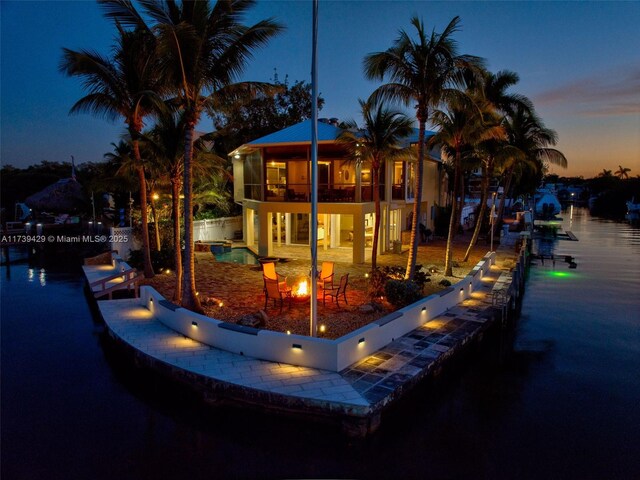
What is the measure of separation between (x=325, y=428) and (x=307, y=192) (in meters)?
14.8

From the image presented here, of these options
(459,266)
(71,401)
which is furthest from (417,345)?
(459,266)

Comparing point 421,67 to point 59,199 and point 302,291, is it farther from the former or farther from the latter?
point 59,199

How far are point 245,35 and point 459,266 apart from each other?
13088mm

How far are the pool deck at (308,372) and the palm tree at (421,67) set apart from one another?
409cm

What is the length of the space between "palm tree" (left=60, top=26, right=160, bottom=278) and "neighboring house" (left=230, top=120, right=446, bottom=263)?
6951mm

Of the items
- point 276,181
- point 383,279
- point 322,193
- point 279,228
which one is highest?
point 276,181

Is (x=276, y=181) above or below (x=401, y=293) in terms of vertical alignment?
above

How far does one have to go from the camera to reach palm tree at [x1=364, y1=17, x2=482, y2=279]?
11.9 metres

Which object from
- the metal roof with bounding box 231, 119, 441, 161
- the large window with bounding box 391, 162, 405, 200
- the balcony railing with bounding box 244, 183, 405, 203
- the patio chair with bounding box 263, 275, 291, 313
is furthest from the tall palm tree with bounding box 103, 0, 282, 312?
the large window with bounding box 391, 162, 405, 200

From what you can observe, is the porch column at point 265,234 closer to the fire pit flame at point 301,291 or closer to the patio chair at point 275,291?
the fire pit flame at point 301,291

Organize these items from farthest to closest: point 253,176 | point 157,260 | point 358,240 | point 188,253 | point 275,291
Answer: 1. point 253,176
2. point 358,240
3. point 157,260
4. point 275,291
5. point 188,253

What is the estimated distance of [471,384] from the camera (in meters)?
8.99

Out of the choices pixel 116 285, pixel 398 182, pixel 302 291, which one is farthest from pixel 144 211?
pixel 398 182

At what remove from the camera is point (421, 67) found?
12.2m
